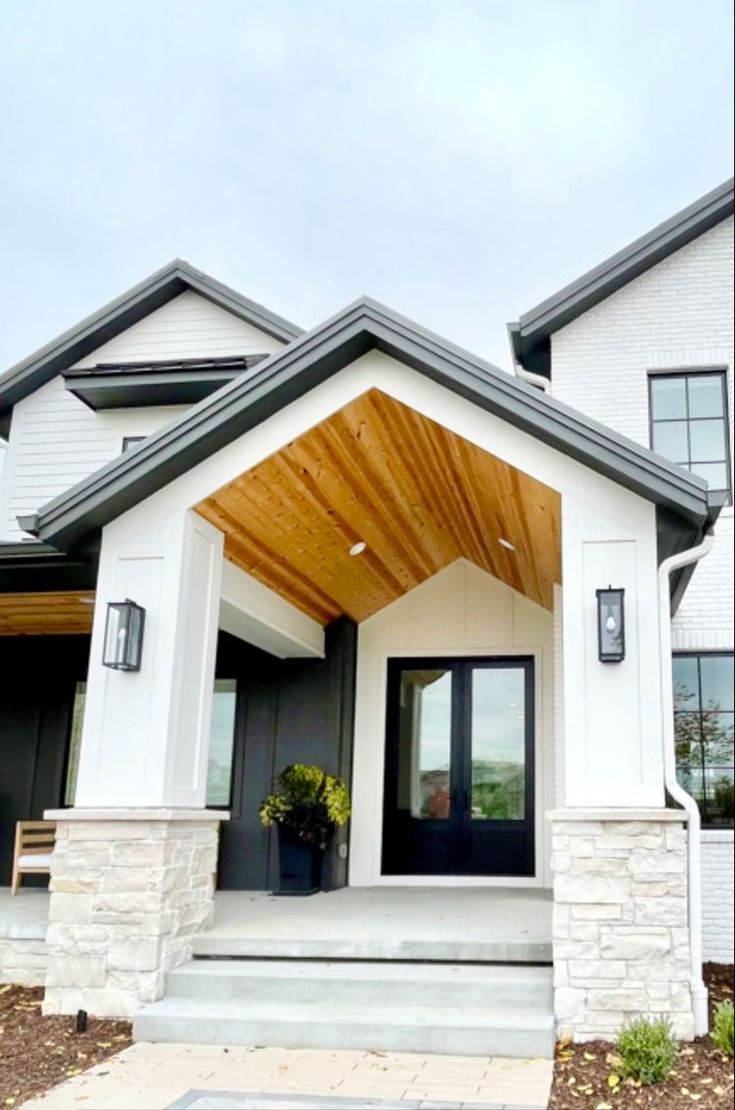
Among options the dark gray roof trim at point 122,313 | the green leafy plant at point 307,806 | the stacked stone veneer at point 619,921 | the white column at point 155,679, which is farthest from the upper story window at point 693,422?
the white column at point 155,679

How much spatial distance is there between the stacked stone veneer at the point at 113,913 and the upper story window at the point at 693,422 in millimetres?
5838

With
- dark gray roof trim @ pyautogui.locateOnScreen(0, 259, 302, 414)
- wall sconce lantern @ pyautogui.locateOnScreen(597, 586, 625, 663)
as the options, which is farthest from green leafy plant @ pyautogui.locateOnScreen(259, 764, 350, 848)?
dark gray roof trim @ pyautogui.locateOnScreen(0, 259, 302, 414)

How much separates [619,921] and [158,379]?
715 cm

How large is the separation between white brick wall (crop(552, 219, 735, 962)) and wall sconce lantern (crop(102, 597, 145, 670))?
5005mm

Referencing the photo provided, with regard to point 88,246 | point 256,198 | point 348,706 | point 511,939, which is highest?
point 256,198

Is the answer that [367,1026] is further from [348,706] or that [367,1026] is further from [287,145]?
[287,145]

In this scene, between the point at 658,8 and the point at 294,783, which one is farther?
the point at 294,783

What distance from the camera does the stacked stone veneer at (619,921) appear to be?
4703mm

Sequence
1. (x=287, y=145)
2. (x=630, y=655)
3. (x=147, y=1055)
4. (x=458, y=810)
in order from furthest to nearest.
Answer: (x=458, y=810), (x=287, y=145), (x=630, y=655), (x=147, y=1055)

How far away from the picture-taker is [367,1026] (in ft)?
15.4

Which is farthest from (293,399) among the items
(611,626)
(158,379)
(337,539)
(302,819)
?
(158,379)

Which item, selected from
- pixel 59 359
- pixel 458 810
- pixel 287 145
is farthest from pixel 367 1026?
pixel 59 359

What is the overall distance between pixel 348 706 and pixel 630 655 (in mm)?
4397

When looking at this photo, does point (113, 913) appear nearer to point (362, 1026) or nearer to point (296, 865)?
point (362, 1026)
